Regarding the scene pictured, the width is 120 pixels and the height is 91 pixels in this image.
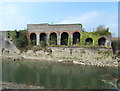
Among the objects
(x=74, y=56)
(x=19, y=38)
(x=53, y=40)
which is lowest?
(x=74, y=56)

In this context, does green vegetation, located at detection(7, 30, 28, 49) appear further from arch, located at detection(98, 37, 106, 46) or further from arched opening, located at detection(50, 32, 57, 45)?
arch, located at detection(98, 37, 106, 46)

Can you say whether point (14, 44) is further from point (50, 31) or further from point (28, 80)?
point (28, 80)

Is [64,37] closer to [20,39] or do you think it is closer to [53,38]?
[53,38]

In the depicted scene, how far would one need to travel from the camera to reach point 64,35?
27.7 metres

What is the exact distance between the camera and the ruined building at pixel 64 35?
81.9 ft

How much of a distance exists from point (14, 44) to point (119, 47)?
17947 millimetres

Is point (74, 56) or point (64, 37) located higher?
Result: point (64, 37)

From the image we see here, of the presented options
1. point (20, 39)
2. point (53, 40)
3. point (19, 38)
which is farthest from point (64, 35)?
point (19, 38)

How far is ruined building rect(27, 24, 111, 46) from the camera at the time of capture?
24967mm

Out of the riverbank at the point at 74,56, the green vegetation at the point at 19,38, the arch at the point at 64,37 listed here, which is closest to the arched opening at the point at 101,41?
the riverbank at the point at 74,56

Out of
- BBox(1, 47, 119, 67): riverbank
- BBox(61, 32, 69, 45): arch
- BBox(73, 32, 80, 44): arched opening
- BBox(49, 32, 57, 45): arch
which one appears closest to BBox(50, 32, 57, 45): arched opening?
BBox(49, 32, 57, 45): arch

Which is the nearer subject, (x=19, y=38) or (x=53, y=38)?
(x=19, y=38)

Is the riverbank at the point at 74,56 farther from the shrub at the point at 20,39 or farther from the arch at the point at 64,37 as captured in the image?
the arch at the point at 64,37

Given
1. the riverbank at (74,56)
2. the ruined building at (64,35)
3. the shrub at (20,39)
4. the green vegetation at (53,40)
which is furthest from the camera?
the green vegetation at (53,40)
